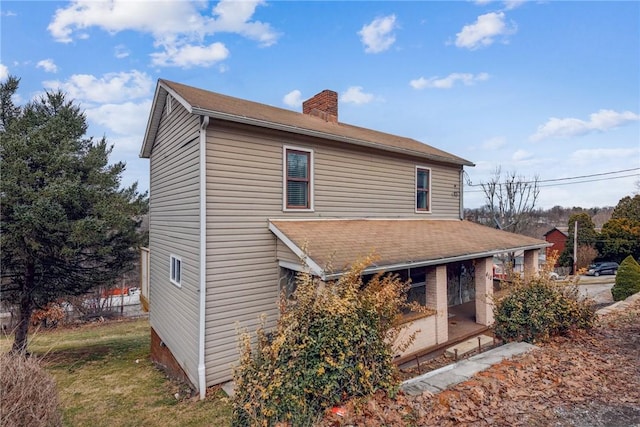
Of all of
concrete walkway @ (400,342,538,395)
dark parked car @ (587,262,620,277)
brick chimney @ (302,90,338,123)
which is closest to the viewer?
concrete walkway @ (400,342,538,395)

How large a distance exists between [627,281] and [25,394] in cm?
1990

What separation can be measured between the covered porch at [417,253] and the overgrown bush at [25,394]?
11.4ft

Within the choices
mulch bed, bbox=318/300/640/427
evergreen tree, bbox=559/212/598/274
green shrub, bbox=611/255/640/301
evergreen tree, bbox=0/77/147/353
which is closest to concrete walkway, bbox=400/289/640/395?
mulch bed, bbox=318/300/640/427

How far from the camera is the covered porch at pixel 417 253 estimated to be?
7.08 meters

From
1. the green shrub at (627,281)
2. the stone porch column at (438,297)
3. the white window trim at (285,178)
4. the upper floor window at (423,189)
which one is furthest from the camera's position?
the green shrub at (627,281)

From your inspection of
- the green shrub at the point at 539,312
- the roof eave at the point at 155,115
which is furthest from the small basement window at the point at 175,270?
the green shrub at the point at 539,312

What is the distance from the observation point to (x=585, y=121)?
77.3 ft

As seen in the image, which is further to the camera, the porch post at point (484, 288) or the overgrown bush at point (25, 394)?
the porch post at point (484, 288)

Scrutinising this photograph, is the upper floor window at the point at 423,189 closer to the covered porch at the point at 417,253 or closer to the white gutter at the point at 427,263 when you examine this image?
the covered porch at the point at 417,253

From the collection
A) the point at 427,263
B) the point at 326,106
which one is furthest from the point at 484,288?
the point at 326,106

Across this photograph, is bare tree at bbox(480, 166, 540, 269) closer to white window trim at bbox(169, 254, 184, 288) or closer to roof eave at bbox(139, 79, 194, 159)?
white window trim at bbox(169, 254, 184, 288)

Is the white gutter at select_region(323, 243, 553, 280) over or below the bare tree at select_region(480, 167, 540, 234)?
below

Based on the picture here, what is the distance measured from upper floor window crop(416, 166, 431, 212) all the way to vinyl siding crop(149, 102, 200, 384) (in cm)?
780

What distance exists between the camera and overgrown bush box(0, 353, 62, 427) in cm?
354
